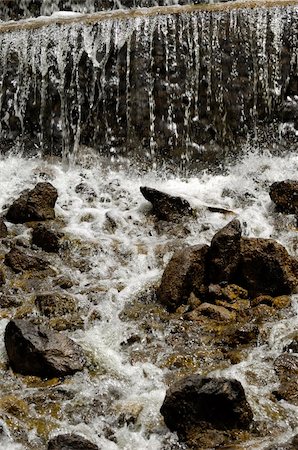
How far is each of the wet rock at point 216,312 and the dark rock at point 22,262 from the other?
104 inches

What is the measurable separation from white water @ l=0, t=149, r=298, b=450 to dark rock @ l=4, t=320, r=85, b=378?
0.15m

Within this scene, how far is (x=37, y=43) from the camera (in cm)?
1417

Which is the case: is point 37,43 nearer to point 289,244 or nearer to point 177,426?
point 289,244

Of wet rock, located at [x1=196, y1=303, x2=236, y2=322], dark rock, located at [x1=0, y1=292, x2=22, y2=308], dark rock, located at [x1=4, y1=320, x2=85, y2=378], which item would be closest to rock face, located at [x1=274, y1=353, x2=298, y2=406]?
wet rock, located at [x1=196, y1=303, x2=236, y2=322]

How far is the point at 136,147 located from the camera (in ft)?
42.9

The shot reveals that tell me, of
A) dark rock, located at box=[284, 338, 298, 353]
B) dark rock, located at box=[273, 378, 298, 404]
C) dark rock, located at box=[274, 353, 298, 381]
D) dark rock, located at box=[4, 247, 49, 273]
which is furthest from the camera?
dark rock, located at box=[4, 247, 49, 273]

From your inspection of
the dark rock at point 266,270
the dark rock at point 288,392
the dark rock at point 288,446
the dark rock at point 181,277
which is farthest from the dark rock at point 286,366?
the dark rock at point 181,277

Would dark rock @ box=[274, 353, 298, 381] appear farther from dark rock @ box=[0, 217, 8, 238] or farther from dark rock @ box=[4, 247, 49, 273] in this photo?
dark rock @ box=[0, 217, 8, 238]

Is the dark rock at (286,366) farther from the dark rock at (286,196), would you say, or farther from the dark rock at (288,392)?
the dark rock at (286,196)

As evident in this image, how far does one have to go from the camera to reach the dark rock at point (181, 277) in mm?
7897

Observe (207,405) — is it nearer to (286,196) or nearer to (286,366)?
(286,366)

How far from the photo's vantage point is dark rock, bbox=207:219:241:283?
8.20 meters

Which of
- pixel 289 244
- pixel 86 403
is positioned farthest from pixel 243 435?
pixel 289 244

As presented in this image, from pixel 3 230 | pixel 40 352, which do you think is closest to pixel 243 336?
pixel 40 352
